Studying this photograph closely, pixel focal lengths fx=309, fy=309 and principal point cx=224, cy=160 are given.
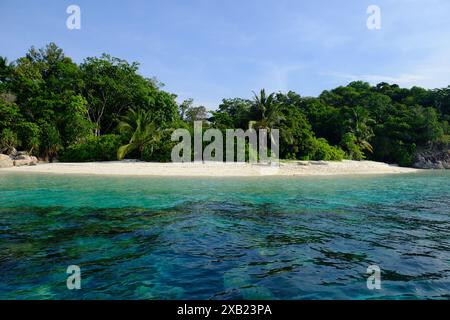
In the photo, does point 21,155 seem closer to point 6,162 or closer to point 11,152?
point 11,152

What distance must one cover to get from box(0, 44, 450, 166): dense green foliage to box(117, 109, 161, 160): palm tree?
0.10 metres

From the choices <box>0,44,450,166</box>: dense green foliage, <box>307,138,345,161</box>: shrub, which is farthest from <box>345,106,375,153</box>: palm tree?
<box>307,138,345,161</box>: shrub

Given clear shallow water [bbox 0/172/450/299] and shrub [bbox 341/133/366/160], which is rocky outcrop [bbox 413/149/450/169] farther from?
→ clear shallow water [bbox 0/172/450/299]

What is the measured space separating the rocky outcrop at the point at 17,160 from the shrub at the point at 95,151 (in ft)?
10.3

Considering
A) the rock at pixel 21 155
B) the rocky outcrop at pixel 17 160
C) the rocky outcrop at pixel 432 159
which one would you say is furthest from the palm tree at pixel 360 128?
the rock at pixel 21 155

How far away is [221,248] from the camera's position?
6.24 meters

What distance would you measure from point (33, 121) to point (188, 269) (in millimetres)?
33622

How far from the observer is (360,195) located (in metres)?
14.5

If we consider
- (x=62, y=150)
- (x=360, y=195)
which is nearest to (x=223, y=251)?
(x=360, y=195)

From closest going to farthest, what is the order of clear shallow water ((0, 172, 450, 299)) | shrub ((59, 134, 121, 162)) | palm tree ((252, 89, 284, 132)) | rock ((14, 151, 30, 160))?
clear shallow water ((0, 172, 450, 299))
rock ((14, 151, 30, 160))
shrub ((59, 134, 121, 162))
palm tree ((252, 89, 284, 132))

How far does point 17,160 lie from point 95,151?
6656 mm

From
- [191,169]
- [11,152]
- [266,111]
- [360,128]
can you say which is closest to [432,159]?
[360,128]

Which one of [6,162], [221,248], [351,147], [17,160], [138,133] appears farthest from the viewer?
[351,147]

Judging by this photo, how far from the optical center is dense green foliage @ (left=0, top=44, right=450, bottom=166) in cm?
3072
